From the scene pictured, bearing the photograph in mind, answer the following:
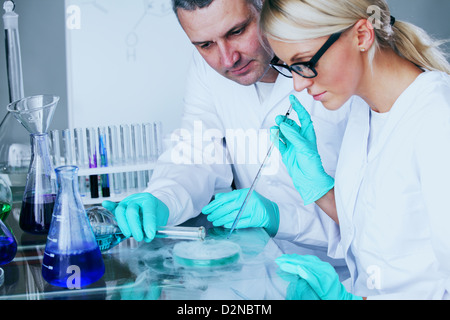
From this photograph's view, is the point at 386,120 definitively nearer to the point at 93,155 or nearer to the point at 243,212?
the point at 243,212

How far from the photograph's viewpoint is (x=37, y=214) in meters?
1.36

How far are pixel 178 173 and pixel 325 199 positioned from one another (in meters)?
0.56

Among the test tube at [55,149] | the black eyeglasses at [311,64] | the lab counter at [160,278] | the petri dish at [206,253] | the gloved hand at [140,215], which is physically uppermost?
the black eyeglasses at [311,64]

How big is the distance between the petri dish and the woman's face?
53 cm

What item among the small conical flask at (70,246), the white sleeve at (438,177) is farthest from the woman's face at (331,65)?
the small conical flask at (70,246)

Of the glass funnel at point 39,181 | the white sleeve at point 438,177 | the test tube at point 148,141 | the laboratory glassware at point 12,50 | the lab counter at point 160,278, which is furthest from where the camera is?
the test tube at point 148,141

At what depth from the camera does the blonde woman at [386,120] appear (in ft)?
3.97

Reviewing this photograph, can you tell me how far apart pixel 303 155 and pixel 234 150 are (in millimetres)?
516

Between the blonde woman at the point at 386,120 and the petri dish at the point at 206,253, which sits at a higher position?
the blonde woman at the point at 386,120

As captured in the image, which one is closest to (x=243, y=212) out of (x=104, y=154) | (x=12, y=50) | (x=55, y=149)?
(x=104, y=154)

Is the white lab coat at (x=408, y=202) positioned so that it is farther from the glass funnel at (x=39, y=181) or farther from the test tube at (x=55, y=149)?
the test tube at (x=55, y=149)

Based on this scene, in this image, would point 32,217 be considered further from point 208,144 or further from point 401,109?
point 401,109

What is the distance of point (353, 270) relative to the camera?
1.50m

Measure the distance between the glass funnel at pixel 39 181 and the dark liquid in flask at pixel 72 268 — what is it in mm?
342
